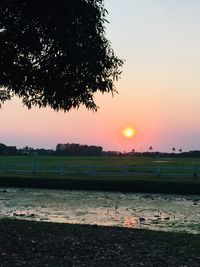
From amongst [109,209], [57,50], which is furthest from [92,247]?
[109,209]

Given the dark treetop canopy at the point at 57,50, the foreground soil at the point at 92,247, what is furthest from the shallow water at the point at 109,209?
the dark treetop canopy at the point at 57,50

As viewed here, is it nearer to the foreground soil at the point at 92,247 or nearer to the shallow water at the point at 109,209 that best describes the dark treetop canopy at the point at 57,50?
the foreground soil at the point at 92,247

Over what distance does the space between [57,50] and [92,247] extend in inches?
181

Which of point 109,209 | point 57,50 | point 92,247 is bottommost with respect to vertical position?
point 109,209

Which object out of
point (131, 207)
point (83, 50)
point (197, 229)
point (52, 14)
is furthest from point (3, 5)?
point (131, 207)

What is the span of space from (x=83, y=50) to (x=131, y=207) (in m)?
13.7

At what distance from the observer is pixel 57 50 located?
36.2 ft

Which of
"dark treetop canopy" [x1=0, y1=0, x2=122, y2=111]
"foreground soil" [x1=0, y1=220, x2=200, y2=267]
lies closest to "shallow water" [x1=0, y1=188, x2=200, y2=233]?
"foreground soil" [x1=0, y1=220, x2=200, y2=267]

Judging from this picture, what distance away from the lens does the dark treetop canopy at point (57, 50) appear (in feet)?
34.9

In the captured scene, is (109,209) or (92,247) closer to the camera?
(92,247)

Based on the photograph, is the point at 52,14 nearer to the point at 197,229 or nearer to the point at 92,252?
the point at 92,252

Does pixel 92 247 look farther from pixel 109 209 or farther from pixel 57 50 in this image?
pixel 109 209

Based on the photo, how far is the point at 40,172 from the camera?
1841 inches

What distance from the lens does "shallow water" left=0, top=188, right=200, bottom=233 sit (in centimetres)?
1823
